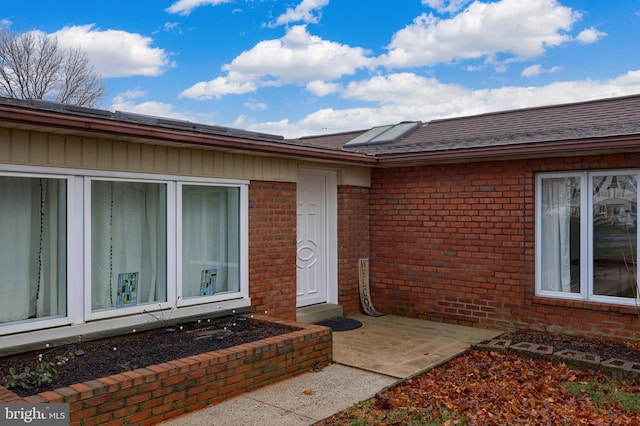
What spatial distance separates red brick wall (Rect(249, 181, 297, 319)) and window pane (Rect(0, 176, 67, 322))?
2419 mm

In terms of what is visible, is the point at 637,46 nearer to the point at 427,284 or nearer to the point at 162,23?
the point at 427,284

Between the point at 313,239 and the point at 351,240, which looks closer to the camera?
the point at 313,239

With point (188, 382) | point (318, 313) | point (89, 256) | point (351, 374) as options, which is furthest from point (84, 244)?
point (318, 313)

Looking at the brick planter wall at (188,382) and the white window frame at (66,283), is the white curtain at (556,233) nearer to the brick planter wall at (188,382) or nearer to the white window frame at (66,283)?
the brick planter wall at (188,382)

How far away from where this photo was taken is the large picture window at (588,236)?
6.79 m

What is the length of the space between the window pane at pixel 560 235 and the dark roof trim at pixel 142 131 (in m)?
3.13

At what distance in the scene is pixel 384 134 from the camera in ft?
34.7

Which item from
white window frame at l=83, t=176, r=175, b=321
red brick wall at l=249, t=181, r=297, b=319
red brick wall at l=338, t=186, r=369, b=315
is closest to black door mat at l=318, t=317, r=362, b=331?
red brick wall at l=338, t=186, r=369, b=315

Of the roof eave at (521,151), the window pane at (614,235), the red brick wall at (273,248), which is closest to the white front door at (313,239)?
the red brick wall at (273,248)

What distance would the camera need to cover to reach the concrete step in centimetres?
790

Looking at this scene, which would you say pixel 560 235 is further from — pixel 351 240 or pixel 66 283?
pixel 66 283

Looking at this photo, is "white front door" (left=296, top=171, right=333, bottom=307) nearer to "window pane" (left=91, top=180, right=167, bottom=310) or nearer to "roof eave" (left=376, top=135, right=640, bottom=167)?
"roof eave" (left=376, top=135, right=640, bottom=167)

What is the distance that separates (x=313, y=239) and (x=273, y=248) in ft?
4.38

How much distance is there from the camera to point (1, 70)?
2253cm
